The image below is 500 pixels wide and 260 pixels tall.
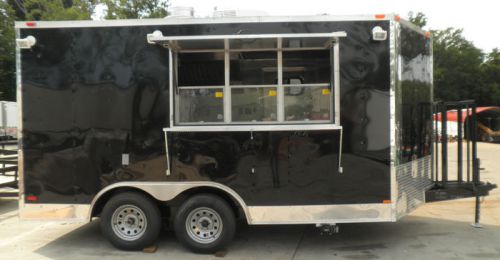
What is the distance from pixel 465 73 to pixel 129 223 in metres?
51.8

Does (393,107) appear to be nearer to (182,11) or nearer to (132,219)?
(182,11)

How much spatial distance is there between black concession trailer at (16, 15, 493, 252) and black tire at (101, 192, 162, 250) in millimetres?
17

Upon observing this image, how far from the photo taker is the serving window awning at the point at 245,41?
200 inches

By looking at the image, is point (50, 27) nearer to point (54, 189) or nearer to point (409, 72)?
point (54, 189)

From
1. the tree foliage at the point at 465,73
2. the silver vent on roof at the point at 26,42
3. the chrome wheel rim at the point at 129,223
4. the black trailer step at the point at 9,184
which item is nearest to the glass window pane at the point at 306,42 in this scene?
the chrome wheel rim at the point at 129,223

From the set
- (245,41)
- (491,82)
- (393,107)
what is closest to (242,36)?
(245,41)

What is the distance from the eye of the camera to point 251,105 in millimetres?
5480

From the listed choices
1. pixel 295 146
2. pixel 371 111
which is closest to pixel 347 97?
pixel 371 111

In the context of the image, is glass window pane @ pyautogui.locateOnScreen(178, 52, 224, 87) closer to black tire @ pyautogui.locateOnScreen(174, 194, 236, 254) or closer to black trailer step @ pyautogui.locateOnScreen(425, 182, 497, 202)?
black tire @ pyautogui.locateOnScreen(174, 194, 236, 254)

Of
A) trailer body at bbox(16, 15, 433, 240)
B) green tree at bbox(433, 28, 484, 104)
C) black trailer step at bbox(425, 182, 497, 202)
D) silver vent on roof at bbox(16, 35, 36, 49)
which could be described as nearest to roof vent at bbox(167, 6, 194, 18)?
trailer body at bbox(16, 15, 433, 240)

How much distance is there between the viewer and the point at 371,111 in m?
5.40

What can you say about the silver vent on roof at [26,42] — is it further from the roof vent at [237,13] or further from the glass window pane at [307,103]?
the glass window pane at [307,103]

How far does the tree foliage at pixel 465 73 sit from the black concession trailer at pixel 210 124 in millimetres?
44135

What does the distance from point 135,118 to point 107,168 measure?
73 centimetres
